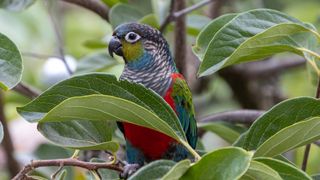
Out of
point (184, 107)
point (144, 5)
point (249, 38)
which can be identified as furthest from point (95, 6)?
point (144, 5)

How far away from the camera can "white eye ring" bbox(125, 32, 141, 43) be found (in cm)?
194

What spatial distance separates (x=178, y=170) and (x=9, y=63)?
0.44m

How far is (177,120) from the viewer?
127cm

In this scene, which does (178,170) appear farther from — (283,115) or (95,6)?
(95,6)

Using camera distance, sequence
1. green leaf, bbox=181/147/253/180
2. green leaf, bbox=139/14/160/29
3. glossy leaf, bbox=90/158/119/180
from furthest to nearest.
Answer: green leaf, bbox=139/14/160/29 < glossy leaf, bbox=90/158/119/180 < green leaf, bbox=181/147/253/180

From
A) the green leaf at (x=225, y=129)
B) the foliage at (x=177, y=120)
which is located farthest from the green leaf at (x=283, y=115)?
the green leaf at (x=225, y=129)

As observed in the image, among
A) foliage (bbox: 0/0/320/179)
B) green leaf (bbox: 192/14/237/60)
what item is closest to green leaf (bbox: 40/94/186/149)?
foliage (bbox: 0/0/320/179)

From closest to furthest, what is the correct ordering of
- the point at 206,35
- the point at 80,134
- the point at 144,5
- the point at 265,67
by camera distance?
the point at 80,134 < the point at 206,35 < the point at 265,67 < the point at 144,5

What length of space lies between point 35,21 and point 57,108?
9.32 feet

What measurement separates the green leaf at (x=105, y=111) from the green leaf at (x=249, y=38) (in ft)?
0.72

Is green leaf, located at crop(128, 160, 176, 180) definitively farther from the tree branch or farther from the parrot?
the tree branch

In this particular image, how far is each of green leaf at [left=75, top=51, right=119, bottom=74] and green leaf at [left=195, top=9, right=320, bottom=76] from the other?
2.95 ft

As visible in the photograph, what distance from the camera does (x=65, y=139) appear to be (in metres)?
1.39

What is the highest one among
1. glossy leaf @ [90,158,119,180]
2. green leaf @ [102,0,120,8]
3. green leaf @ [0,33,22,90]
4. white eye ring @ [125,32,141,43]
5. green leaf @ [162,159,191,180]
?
green leaf @ [0,33,22,90]
